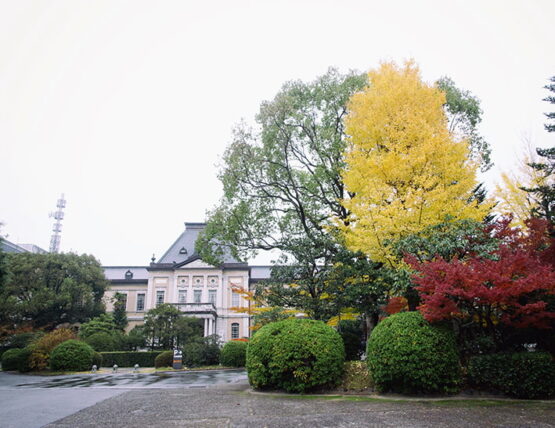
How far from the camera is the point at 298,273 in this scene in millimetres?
13422

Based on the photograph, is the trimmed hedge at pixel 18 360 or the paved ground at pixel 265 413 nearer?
the paved ground at pixel 265 413

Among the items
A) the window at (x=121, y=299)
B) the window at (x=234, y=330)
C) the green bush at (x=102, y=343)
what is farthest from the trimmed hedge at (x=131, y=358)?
the window at (x=234, y=330)

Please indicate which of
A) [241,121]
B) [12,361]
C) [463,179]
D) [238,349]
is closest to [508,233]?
[463,179]

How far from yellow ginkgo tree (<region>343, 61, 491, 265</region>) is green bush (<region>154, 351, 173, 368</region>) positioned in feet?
52.3

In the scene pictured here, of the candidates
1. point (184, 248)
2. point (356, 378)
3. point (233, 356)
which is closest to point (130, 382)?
point (356, 378)

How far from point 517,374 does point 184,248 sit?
4033cm

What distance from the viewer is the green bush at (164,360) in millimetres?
22547

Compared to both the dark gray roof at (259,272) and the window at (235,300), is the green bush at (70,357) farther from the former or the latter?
the dark gray roof at (259,272)

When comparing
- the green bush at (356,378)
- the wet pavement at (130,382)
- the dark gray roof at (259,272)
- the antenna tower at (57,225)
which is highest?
the antenna tower at (57,225)

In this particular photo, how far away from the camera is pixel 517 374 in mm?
7348

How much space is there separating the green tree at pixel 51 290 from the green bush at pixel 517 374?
32.6 meters

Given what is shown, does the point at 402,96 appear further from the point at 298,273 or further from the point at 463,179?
the point at 298,273

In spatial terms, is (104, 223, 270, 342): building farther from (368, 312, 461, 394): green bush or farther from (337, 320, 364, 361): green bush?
(368, 312, 461, 394): green bush

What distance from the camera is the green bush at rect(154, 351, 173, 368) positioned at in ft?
74.0
